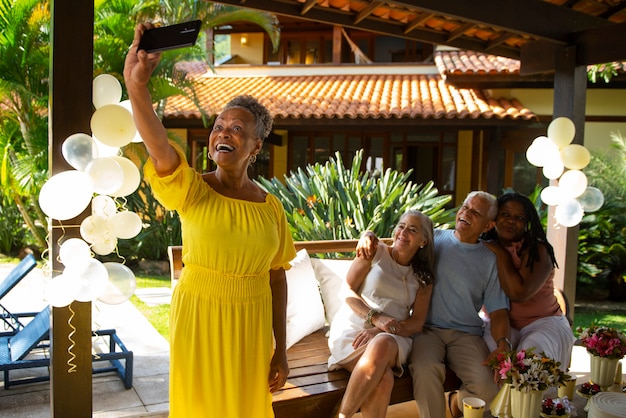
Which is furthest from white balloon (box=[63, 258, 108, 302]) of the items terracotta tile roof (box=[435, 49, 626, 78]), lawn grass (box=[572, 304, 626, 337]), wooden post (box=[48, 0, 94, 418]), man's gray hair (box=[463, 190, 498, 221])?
terracotta tile roof (box=[435, 49, 626, 78])

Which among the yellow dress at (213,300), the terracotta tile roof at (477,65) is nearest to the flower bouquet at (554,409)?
the yellow dress at (213,300)

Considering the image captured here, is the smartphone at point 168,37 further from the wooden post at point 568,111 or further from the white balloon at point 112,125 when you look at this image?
the wooden post at point 568,111

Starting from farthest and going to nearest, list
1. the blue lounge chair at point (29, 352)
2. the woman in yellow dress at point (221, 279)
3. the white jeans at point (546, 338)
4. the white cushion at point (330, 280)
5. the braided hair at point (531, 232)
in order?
the blue lounge chair at point (29, 352) → the white cushion at point (330, 280) → the braided hair at point (531, 232) → the white jeans at point (546, 338) → the woman in yellow dress at point (221, 279)

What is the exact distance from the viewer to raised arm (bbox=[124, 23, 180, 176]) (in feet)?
5.90

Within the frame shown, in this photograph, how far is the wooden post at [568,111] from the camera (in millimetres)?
4730

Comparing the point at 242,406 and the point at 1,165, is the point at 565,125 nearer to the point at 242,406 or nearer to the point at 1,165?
the point at 242,406

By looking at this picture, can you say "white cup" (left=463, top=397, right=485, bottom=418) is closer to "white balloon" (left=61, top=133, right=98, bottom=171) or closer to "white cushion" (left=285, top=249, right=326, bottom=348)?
"white cushion" (left=285, top=249, right=326, bottom=348)

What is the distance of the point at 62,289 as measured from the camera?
2.31 metres

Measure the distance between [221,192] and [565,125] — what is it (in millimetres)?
2925

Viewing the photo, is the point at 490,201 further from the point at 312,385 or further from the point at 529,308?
the point at 312,385

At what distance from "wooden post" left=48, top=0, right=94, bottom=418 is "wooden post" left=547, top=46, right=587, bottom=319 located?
11.7 ft

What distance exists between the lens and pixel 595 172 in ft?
30.6

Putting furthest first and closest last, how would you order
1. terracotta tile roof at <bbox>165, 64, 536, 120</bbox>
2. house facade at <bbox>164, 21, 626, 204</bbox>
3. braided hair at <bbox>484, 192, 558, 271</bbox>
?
house facade at <bbox>164, 21, 626, 204</bbox>, terracotta tile roof at <bbox>165, 64, 536, 120</bbox>, braided hair at <bbox>484, 192, 558, 271</bbox>

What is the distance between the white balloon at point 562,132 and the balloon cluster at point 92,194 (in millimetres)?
2965
